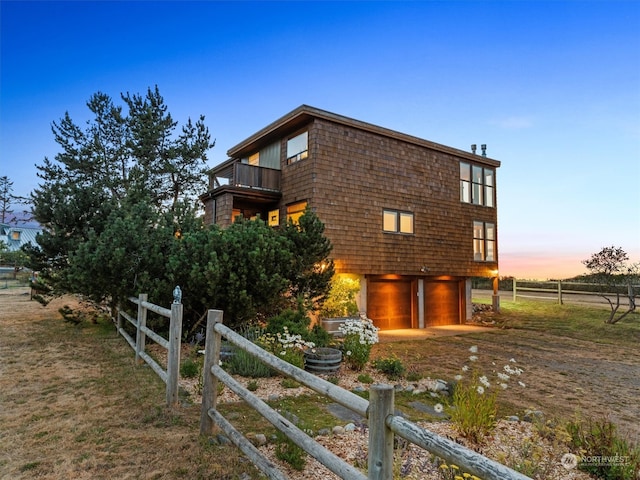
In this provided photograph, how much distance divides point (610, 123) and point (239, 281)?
1755 centimetres

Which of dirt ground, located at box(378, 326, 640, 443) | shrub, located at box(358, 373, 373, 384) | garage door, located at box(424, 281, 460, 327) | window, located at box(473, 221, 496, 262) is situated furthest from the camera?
window, located at box(473, 221, 496, 262)

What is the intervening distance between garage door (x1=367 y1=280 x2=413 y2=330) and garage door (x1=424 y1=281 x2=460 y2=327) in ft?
3.66

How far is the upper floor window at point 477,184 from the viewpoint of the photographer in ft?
53.2

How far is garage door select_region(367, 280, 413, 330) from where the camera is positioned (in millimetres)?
13648

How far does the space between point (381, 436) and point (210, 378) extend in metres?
2.40

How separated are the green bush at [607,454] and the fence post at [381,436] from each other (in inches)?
103

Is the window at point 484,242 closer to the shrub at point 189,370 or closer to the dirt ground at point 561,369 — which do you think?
the dirt ground at point 561,369

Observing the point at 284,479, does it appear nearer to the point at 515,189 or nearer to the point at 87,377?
the point at 87,377

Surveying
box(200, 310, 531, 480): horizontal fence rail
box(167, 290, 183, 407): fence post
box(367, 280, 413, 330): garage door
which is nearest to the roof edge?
box(367, 280, 413, 330): garage door

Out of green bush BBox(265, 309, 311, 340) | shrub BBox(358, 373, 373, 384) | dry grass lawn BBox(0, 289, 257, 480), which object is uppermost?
green bush BBox(265, 309, 311, 340)

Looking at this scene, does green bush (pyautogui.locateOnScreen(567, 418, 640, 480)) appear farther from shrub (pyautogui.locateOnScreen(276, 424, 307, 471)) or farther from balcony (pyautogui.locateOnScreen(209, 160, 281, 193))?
balcony (pyautogui.locateOnScreen(209, 160, 281, 193))

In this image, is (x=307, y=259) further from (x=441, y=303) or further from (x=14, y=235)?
(x=14, y=235)

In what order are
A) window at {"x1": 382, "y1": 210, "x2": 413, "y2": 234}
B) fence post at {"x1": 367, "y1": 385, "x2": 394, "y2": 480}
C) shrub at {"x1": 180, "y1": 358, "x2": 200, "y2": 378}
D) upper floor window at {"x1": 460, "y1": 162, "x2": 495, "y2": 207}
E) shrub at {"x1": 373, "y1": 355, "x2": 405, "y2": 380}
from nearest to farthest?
fence post at {"x1": 367, "y1": 385, "x2": 394, "y2": 480}
shrub at {"x1": 180, "y1": 358, "x2": 200, "y2": 378}
shrub at {"x1": 373, "y1": 355, "x2": 405, "y2": 380}
window at {"x1": 382, "y1": 210, "x2": 413, "y2": 234}
upper floor window at {"x1": 460, "y1": 162, "x2": 495, "y2": 207}

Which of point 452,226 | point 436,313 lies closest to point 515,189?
point 452,226
